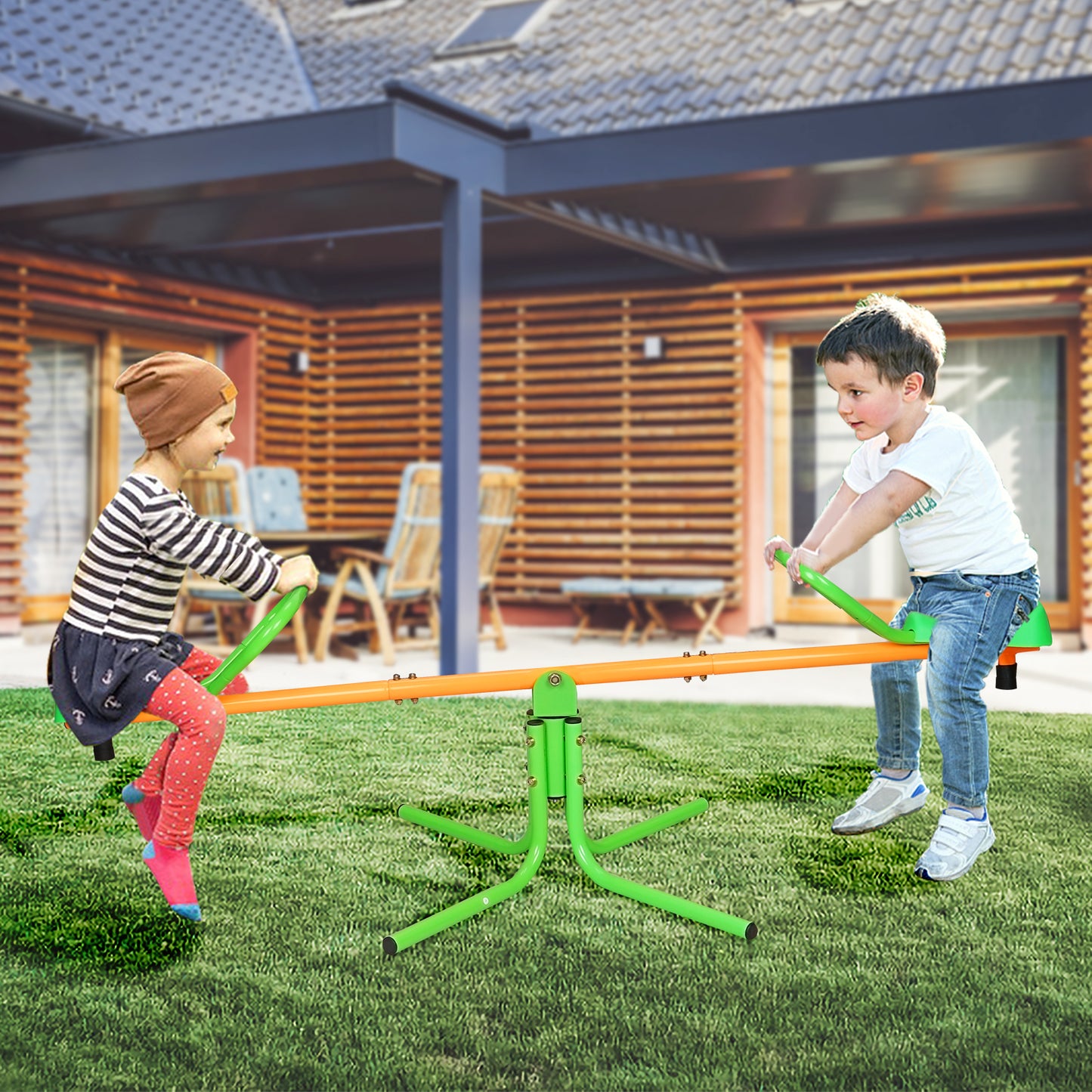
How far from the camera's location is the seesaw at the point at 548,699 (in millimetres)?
2803

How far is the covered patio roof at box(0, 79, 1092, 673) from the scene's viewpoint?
6512mm

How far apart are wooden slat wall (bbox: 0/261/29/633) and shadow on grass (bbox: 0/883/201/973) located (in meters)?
6.36


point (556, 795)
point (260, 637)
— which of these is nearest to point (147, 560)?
point (260, 637)

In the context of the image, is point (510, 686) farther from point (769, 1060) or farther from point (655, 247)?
point (655, 247)

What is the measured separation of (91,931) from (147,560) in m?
0.74

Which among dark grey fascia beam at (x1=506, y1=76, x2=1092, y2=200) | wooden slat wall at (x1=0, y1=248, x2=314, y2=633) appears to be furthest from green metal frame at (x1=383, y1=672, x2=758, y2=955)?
wooden slat wall at (x1=0, y1=248, x2=314, y2=633)

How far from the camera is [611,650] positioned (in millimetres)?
8727

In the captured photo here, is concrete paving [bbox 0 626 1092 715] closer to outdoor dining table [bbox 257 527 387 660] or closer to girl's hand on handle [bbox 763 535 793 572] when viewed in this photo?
outdoor dining table [bbox 257 527 387 660]

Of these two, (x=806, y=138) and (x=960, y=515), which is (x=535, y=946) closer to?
(x=960, y=515)

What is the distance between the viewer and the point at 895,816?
3.72m

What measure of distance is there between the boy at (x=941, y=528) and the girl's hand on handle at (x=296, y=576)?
40.6 inches

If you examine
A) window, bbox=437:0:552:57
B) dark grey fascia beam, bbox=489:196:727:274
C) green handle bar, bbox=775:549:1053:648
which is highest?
window, bbox=437:0:552:57

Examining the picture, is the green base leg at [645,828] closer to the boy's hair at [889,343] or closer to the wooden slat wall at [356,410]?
the boy's hair at [889,343]

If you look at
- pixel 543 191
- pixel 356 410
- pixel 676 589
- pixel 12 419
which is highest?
pixel 543 191
